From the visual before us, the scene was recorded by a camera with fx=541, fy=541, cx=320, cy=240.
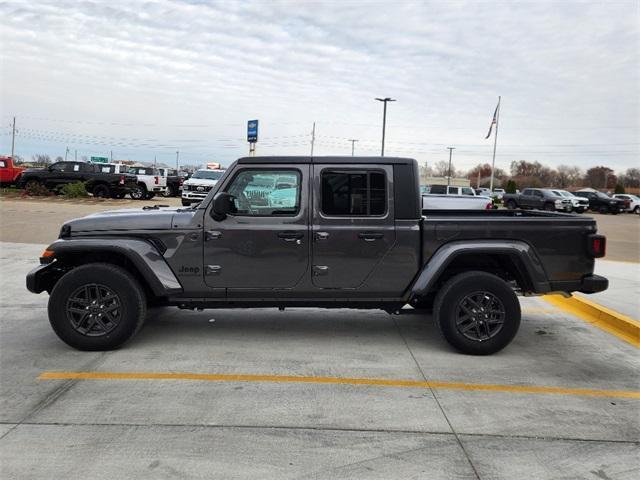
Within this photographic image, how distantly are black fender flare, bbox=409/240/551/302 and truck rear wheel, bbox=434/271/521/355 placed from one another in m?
0.22

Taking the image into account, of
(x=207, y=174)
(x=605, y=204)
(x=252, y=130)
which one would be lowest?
(x=605, y=204)

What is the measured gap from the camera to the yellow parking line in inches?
172

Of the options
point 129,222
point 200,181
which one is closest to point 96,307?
point 129,222

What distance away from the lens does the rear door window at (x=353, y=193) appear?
204 inches

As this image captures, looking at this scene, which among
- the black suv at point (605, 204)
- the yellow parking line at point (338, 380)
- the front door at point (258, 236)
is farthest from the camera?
the black suv at point (605, 204)

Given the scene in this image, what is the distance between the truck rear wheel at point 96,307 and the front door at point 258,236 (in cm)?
74

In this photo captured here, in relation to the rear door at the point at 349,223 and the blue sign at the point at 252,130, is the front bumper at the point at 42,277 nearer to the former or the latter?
the rear door at the point at 349,223

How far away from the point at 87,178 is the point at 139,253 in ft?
81.6

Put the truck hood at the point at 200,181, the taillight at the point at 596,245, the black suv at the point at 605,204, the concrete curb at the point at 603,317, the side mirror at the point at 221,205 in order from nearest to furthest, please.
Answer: the side mirror at the point at 221,205, the taillight at the point at 596,245, the concrete curb at the point at 603,317, the truck hood at the point at 200,181, the black suv at the point at 605,204

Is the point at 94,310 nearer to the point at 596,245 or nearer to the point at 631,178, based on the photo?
the point at 596,245

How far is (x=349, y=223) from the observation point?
16.9ft

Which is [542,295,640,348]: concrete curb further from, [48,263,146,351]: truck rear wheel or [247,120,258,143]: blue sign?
[247,120,258,143]: blue sign

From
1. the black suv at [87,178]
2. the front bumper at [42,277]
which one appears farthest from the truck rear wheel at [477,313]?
the black suv at [87,178]

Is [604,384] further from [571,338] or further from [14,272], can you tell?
[14,272]
